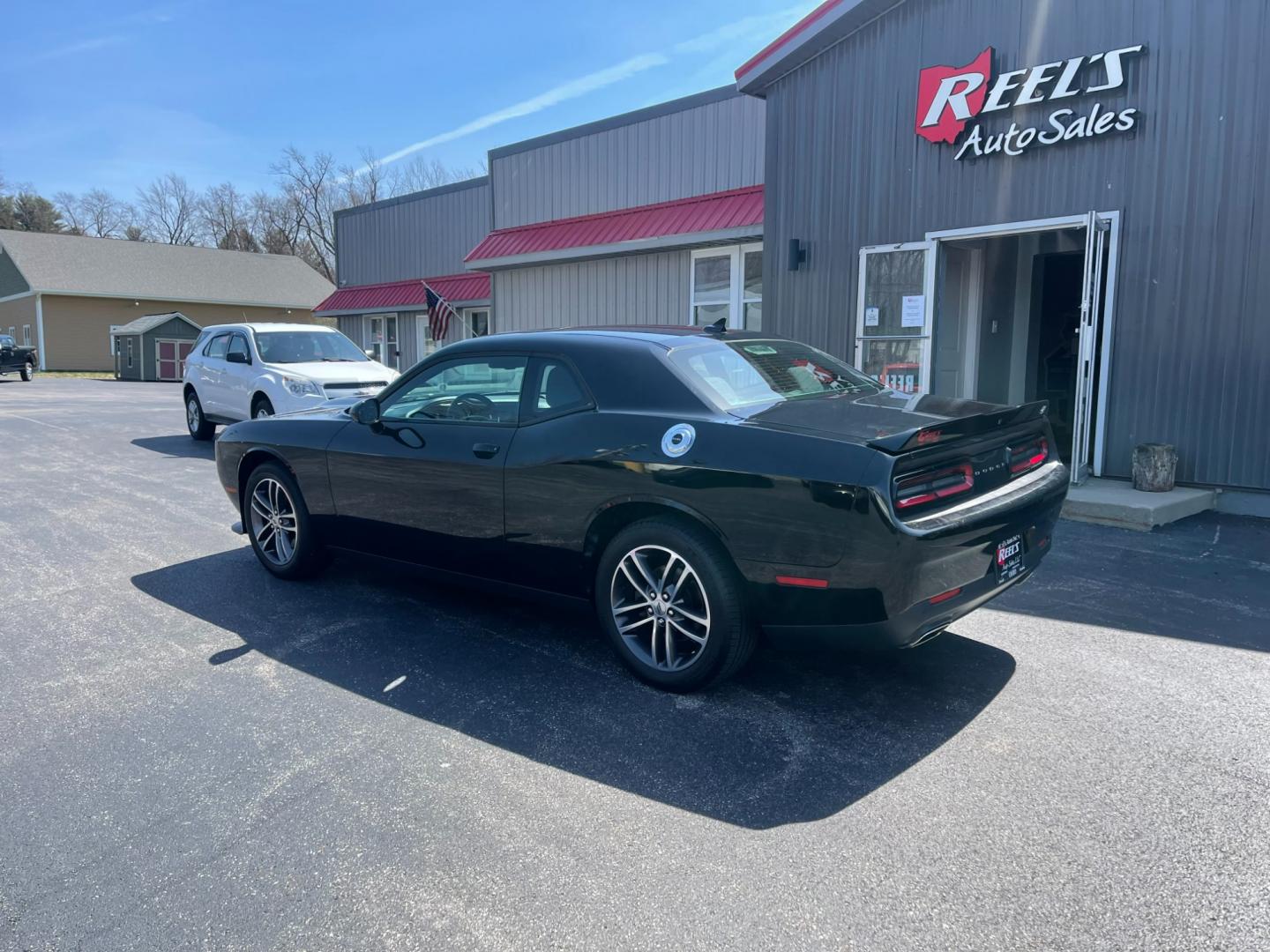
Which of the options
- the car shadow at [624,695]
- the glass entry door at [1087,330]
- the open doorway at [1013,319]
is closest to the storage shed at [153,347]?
the open doorway at [1013,319]

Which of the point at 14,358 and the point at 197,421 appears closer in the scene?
the point at 197,421

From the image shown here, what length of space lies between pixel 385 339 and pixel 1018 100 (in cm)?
1823

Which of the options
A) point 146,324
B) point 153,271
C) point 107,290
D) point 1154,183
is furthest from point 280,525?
point 153,271

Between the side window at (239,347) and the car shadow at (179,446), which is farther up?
the side window at (239,347)

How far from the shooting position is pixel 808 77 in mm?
10055

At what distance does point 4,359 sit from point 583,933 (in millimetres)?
34124

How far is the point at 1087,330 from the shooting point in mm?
7930

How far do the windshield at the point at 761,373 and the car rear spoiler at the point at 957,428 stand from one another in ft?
2.43

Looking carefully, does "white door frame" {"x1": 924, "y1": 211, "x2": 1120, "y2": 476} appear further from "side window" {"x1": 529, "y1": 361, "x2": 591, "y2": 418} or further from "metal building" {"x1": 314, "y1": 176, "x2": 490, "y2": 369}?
"metal building" {"x1": 314, "y1": 176, "x2": 490, "y2": 369}

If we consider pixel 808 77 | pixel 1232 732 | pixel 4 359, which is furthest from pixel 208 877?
pixel 4 359

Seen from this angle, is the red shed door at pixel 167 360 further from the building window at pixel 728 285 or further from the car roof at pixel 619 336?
the car roof at pixel 619 336

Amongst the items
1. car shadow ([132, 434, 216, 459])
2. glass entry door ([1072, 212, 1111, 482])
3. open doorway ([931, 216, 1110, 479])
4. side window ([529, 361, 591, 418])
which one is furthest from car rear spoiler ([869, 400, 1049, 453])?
car shadow ([132, 434, 216, 459])

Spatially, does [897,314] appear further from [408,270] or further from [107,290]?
[107,290]

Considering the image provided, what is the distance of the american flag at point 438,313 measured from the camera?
66.6 feet
